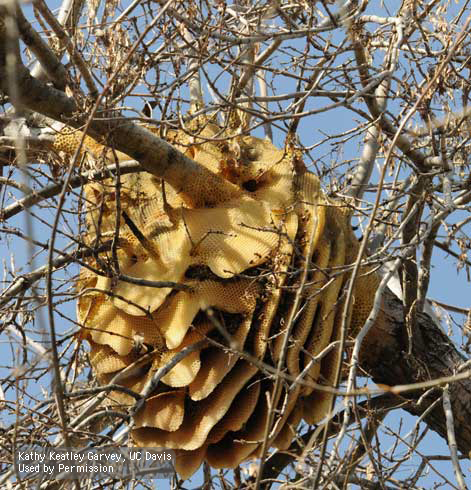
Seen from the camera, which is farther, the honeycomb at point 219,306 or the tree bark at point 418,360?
the tree bark at point 418,360

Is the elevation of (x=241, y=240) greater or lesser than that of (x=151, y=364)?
greater

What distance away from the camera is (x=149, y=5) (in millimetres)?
3244

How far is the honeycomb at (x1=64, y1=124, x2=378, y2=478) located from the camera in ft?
8.91

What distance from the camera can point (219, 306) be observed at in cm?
275

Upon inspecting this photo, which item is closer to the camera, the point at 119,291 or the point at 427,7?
the point at 119,291

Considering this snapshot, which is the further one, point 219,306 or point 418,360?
point 418,360

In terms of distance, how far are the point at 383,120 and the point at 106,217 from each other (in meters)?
1.01

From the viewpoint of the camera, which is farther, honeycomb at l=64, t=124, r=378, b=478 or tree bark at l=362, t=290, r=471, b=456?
tree bark at l=362, t=290, r=471, b=456

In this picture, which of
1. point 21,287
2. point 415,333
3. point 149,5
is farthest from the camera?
point 149,5

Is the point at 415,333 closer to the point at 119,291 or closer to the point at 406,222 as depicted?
the point at 406,222

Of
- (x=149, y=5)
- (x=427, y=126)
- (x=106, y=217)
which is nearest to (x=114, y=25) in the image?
(x=149, y=5)

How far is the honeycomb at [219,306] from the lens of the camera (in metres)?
2.71

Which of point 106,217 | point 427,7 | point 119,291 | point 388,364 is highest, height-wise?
point 427,7

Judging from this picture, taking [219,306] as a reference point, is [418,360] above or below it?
below
